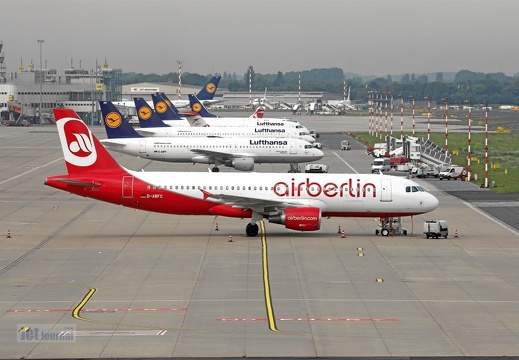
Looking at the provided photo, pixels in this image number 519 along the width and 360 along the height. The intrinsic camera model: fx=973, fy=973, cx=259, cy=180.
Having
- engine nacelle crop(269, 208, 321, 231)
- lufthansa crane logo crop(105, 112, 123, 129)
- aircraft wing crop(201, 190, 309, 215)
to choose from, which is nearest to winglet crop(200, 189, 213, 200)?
aircraft wing crop(201, 190, 309, 215)

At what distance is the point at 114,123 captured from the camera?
358 feet

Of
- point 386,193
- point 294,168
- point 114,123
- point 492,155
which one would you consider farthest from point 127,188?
point 492,155

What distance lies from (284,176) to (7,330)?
28185 millimetres

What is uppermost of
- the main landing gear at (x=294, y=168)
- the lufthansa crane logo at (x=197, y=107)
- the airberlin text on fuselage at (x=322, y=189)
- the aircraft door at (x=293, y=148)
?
the lufthansa crane logo at (x=197, y=107)

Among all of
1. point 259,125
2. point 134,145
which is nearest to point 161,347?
point 134,145

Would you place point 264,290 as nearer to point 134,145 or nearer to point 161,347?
point 161,347

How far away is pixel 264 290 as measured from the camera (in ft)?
148

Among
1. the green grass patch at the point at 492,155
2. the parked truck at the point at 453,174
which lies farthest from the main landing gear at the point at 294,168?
the green grass patch at the point at 492,155

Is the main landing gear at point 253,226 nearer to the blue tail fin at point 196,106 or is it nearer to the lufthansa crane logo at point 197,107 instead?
the blue tail fin at point 196,106

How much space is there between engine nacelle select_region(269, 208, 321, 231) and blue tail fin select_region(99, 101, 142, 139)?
5223cm

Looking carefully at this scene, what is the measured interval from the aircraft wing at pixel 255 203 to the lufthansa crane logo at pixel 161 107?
9255cm

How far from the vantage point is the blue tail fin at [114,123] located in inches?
4279

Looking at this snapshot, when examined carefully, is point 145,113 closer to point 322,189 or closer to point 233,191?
point 233,191

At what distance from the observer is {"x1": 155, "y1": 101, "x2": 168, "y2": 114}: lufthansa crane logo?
15175 cm
